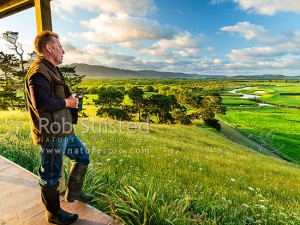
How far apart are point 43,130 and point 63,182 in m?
1.46

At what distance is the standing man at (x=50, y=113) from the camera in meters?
2.35

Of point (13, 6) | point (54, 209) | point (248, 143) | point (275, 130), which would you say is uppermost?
point (13, 6)

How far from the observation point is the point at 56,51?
8.41 ft

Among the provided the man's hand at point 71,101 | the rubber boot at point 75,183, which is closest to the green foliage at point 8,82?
the rubber boot at point 75,183

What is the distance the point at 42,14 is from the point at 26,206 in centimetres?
281

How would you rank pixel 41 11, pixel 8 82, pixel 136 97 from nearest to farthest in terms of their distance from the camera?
pixel 41 11, pixel 8 82, pixel 136 97

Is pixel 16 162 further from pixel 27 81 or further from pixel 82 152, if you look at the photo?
pixel 27 81

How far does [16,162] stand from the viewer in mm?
5203

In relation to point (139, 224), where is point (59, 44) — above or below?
above

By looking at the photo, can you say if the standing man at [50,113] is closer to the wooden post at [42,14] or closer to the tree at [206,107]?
the wooden post at [42,14]

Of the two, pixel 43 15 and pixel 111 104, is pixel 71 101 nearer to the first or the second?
pixel 43 15

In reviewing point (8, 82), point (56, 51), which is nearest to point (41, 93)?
point (56, 51)

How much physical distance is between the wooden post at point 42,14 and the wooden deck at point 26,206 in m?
2.59

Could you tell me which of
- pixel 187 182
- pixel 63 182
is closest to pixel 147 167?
pixel 187 182
